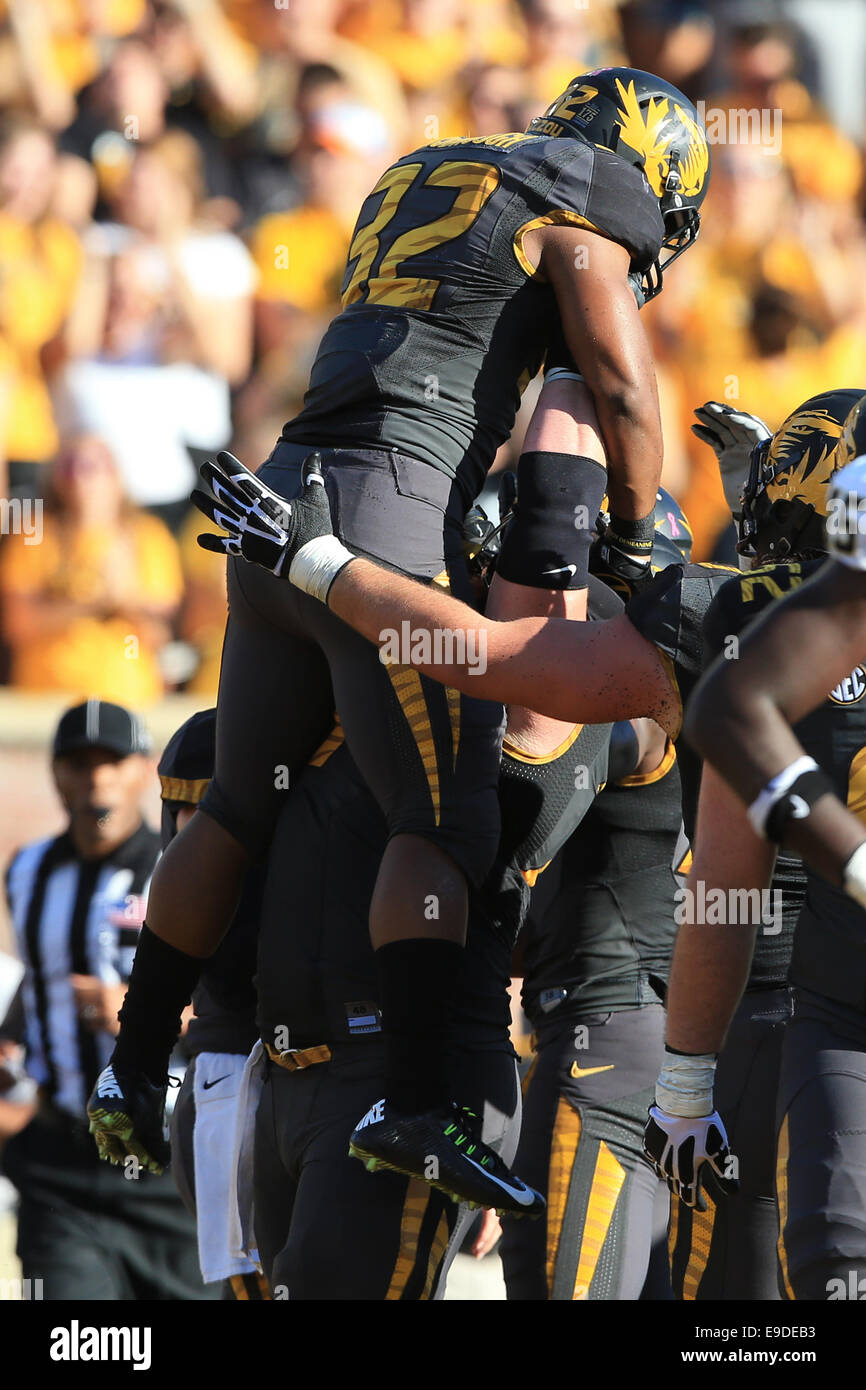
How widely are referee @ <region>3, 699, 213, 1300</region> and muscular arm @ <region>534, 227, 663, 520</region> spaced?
270cm

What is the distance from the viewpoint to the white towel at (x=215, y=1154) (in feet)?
12.6

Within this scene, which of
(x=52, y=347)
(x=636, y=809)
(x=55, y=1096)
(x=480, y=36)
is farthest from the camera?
(x=480, y=36)

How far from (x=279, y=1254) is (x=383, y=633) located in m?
1.00

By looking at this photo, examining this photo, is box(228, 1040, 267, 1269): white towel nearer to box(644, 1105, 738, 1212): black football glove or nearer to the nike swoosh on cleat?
the nike swoosh on cleat

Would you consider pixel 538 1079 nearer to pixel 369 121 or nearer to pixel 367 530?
pixel 367 530

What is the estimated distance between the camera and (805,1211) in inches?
107

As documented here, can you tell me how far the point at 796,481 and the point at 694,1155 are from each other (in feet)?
3.70

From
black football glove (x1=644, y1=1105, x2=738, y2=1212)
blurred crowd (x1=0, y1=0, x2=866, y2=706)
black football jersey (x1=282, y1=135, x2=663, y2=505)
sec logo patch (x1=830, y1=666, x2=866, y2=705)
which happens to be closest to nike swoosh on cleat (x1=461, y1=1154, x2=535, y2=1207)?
black football glove (x1=644, y1=1105, x2=738, y2=1212)

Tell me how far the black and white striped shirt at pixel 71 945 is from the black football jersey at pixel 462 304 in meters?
2.56

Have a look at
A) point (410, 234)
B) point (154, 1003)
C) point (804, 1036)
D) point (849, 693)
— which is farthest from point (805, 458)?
point (154, 1003)

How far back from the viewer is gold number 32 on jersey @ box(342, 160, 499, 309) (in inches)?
125

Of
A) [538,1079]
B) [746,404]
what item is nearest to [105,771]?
[538,1079]

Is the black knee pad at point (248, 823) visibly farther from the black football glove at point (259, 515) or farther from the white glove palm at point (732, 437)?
the white glove palm at point (732, 437)

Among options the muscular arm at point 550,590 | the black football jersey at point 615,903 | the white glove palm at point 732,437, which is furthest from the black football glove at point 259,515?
the white glove palm at point 732,437
